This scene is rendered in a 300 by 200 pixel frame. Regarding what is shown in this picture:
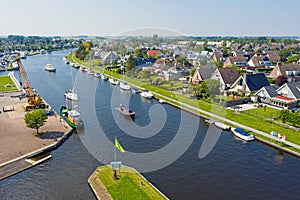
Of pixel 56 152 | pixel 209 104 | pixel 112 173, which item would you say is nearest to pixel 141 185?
pixel 112 173

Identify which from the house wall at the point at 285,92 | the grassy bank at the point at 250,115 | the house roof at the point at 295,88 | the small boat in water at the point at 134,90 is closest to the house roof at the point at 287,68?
the house roof at the point at 295,88

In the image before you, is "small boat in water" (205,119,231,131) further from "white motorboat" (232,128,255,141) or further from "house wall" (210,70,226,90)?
"house wall" (210,70,226,90)

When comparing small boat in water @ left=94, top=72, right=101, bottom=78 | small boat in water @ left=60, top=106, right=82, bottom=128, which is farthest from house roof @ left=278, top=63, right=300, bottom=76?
small boat in water @ left=60, top=106, right=82, bottom=128

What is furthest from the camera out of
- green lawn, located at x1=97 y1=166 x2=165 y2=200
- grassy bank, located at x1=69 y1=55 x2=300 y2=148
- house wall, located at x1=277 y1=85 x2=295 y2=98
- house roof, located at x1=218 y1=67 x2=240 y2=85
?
house roof, located at x1=218 y1=67 x2=240 y2=85

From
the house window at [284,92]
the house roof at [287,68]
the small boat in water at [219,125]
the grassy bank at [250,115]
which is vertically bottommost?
the small boat in water at [219,125]

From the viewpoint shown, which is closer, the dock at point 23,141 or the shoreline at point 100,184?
the shoreline at point 100,184

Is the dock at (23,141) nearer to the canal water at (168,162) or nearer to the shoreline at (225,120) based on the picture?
the canal water at (168,162)

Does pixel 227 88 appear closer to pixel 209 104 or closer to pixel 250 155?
pixel 209 104
